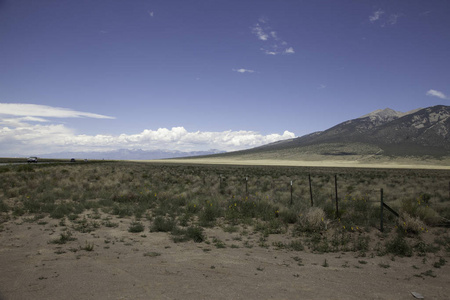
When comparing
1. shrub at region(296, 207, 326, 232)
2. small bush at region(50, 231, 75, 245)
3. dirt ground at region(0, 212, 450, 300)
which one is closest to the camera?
dirt ground at region(0, 212, 450, 300)

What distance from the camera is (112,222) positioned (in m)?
12.0

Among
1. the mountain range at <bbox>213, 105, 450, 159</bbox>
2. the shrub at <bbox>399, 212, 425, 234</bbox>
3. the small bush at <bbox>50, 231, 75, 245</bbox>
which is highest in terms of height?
the mountain range at <bbox>213, 105, 450, 159</bbox>

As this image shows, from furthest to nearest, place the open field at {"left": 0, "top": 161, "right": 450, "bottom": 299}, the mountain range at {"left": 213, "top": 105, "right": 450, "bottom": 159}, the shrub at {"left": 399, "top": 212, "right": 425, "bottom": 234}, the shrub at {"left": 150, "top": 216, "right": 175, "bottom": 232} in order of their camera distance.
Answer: the mountain range at {"left": 213, "top": 105, "right": 450, "bottom": 159}
the shrub at {"left": 150, "top": 216, "right": 175, "bottom": 232}
the shrub at {"left": 399, "top": 212, "right": 425, "bottom": 234}
the open field at {"left": 0, "top": 161, "right": 450, "bottom": 299}

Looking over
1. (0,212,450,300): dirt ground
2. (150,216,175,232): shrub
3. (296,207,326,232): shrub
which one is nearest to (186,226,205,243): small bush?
(0,212,450,300): dirt ground

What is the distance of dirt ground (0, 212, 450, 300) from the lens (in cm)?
600

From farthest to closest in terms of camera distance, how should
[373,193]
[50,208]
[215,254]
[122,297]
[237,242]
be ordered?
[373,193], [50,208], [237,242], [215,254], [122,297]

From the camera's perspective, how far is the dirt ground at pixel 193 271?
19.7 feet

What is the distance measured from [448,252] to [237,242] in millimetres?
6797

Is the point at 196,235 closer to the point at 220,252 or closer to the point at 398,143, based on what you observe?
the point at 220,252

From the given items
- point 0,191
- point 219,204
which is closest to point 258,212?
point 219,204

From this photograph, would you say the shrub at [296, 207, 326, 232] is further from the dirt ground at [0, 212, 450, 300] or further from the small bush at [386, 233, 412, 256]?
the small bush at [386, 233, 412, 256]

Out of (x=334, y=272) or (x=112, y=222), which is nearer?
(x=334, y=272)

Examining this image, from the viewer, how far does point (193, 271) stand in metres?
7.14

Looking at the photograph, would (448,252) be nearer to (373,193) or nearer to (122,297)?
(122,297)
